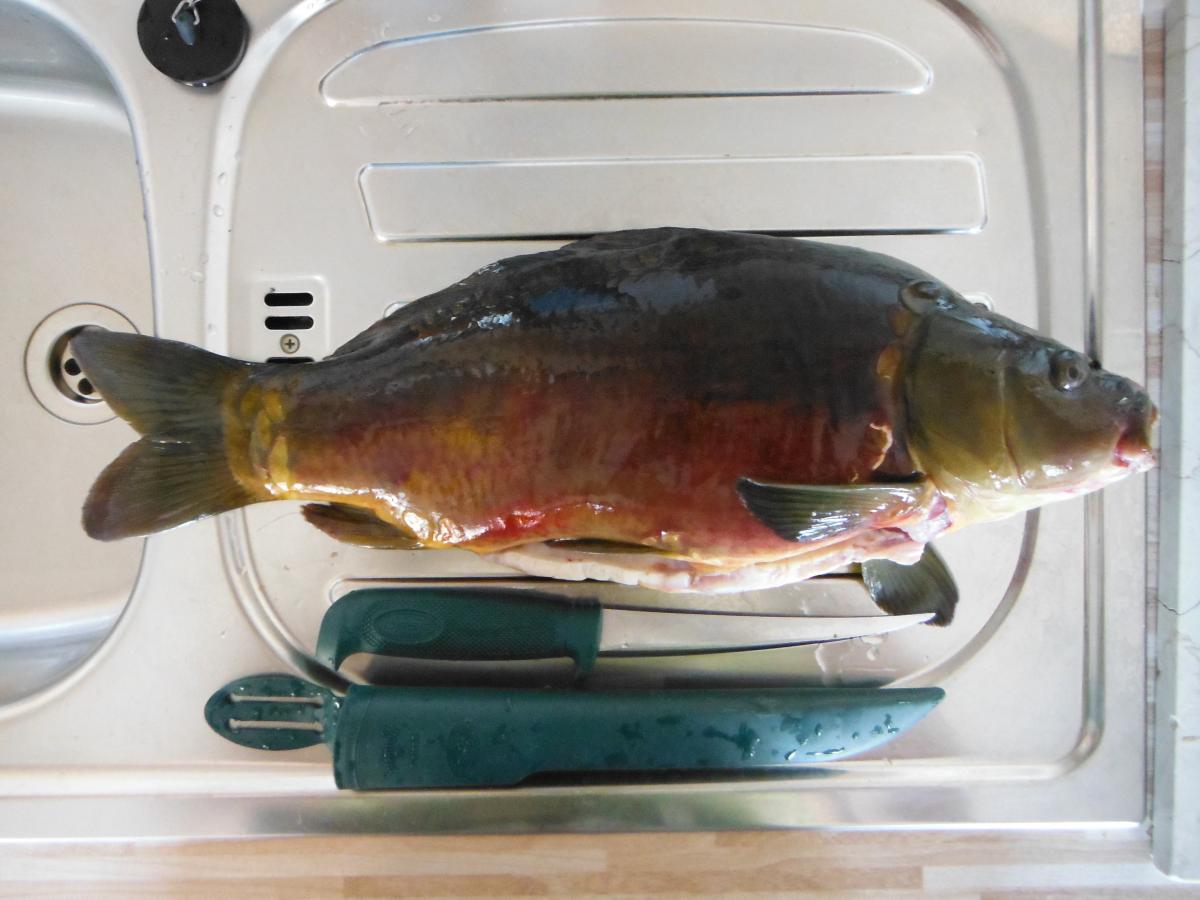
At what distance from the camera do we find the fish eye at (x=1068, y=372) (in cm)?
74

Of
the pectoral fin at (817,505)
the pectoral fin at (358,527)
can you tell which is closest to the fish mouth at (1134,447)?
the pectoral fin at (817,505)

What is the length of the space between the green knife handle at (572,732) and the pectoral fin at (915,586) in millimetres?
123

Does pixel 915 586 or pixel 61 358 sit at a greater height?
pixel 61 358

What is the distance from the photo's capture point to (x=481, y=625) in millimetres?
Result: 1025

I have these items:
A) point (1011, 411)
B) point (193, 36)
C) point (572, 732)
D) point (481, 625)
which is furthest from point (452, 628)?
point (193, 36)

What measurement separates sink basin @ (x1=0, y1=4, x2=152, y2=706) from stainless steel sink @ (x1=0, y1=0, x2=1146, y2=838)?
13 cm

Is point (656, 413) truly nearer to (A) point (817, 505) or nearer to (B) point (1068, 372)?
(A) point (817, 505)

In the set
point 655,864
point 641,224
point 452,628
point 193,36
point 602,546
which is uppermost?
point 193,36

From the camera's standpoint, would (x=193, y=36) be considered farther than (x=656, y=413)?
Yes

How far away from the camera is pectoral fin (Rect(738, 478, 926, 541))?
0.74m

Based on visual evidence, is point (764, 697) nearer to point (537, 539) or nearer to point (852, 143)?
point (537, 539)

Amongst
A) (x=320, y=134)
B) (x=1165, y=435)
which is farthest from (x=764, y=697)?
(x=320, y=134)

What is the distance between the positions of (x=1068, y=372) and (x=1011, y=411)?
63 millimetres

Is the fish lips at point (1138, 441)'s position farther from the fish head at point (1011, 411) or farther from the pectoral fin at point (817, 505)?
the pectoral fin at point (817, 505)
